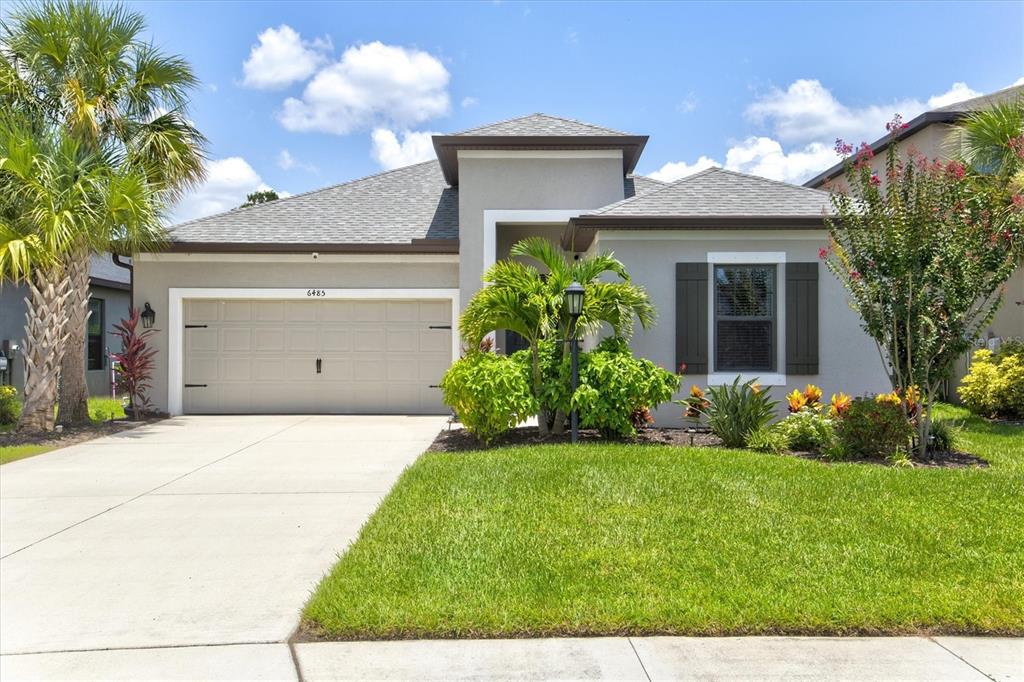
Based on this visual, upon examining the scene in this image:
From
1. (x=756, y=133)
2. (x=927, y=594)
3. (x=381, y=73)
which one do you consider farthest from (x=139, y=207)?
(x=756, y=133)

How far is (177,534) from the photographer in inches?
231

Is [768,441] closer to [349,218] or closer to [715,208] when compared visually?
[715,208]

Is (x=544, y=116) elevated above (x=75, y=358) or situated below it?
above

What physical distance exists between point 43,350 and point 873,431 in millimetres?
12040

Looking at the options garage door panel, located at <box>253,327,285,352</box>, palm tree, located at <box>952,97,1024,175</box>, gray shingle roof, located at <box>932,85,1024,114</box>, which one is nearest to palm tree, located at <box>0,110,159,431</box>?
garage door panel, located at <box>253,327,285,352</box>

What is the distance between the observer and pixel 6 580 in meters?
4.82

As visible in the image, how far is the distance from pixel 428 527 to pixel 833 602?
9.54 ft

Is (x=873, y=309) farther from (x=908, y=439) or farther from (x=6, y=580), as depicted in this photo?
(x=6, y=580)

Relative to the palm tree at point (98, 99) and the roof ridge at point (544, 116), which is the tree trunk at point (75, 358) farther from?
the roof ridge at point (544, 116)

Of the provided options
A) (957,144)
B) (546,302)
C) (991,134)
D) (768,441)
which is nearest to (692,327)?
(768,441)

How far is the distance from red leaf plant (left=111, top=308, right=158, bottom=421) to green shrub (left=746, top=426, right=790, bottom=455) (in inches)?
433

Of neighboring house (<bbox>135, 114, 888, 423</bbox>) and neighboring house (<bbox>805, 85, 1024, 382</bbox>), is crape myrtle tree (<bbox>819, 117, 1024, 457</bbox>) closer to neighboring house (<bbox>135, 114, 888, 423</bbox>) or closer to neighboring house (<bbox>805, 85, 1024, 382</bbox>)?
neighboring house (<bbox>805, 85, 1024, 382</bbox>)

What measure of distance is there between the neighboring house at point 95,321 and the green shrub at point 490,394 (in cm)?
1211

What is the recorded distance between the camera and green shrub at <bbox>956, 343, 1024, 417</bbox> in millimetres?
11844
